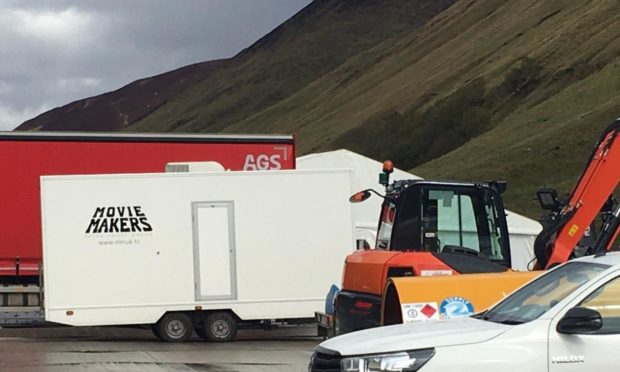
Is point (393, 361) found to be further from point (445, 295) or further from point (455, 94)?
point (455, 94)

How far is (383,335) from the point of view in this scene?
7629 mm

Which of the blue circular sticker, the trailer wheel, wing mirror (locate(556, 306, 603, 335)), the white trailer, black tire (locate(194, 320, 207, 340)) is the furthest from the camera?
black tire (locate(194, 320, 207, 340))

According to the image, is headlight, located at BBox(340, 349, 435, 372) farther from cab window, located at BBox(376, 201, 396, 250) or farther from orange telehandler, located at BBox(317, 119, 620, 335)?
cab window, located at BBox(376, 201, 396, 250)

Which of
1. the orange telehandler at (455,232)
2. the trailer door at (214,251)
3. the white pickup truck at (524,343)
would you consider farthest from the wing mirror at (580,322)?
the trailer door at (214,251)

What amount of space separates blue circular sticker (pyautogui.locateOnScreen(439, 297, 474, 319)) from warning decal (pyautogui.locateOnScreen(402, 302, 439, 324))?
7 centimetres

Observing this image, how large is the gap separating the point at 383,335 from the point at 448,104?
8240 cm

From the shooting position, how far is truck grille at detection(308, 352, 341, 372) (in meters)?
7.41

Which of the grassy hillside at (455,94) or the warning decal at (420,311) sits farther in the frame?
the grassy hillside at (455,94)

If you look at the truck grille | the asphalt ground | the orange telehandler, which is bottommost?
the asphalt ground

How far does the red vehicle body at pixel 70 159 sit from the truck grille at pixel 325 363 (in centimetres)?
1403

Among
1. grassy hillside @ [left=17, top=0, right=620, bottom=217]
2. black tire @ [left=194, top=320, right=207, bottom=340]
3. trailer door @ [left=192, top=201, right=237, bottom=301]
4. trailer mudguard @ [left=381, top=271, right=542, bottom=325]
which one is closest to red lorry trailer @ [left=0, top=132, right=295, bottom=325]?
trailer door @ [left=192, top=201, right=237, bottom=301]

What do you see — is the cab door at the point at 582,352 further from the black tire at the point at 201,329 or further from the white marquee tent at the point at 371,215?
the white marquee tent at the point at 371,215

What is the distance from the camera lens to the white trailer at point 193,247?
18.8 meters

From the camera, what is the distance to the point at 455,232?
1212 cm
